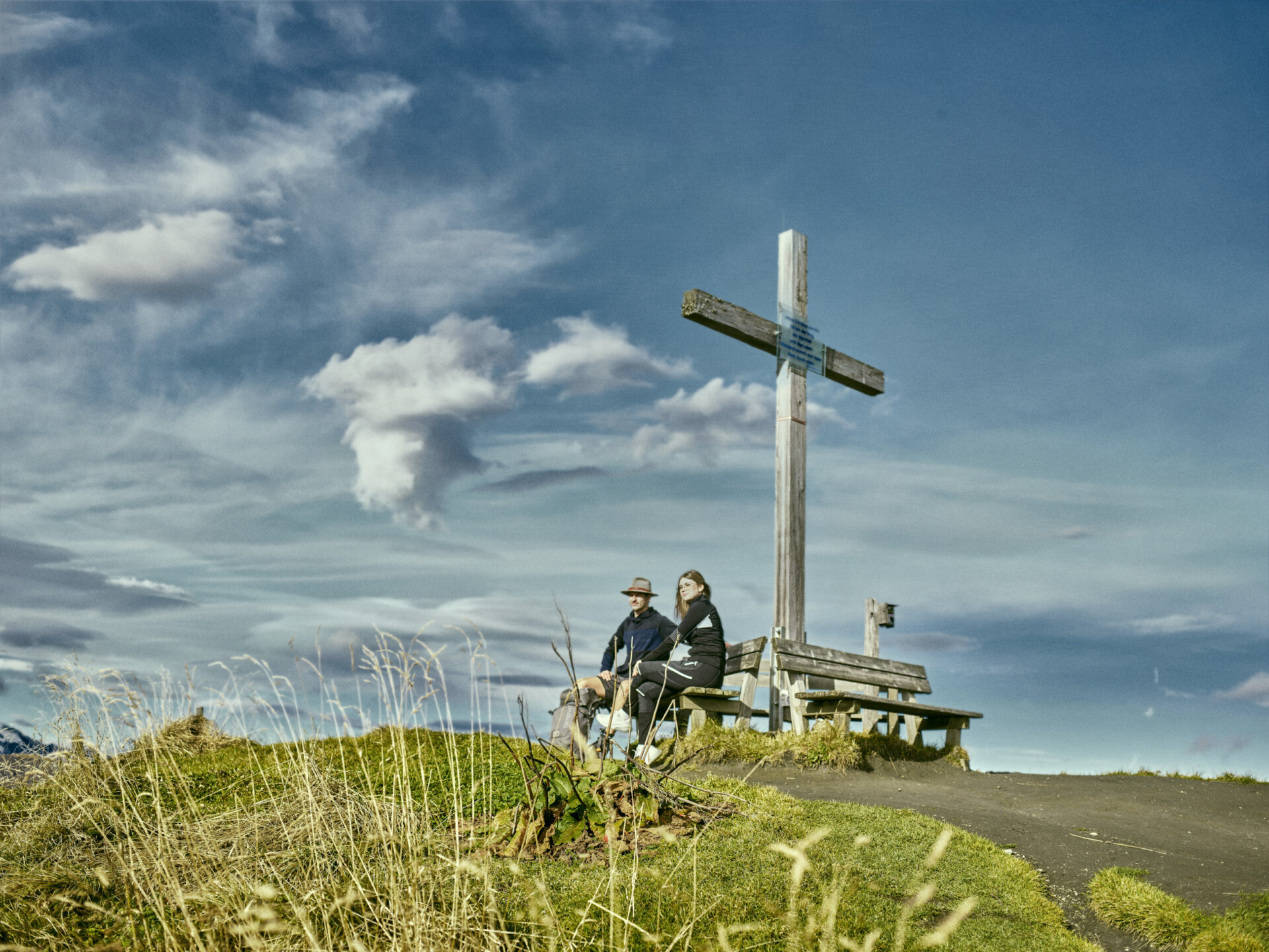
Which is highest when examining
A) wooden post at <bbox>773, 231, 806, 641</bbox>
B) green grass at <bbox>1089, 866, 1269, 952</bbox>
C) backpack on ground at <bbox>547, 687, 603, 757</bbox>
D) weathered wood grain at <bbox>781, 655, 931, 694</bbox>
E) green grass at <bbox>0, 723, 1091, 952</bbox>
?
wooden post at <bbox>773, 231, 806, 641</bbox>

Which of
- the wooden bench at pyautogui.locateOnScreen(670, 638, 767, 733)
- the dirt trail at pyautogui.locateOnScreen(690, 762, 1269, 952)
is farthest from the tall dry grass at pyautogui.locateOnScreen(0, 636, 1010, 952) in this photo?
the wooden bench at pyautogui.locateOnScreen(670, 638, 767, 733)

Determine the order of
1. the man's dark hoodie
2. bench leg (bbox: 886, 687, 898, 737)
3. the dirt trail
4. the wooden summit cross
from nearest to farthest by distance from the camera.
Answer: the dirt trail
the man's dark hoodie
the wooden summit cross
bench leg (bbox: 886, 687, 898, 737)

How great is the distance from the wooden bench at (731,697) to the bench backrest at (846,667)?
34cm

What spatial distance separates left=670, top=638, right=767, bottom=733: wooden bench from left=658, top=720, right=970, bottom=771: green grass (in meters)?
0.21

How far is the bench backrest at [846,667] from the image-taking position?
9797 mm

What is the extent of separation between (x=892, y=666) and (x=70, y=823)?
27.5ft

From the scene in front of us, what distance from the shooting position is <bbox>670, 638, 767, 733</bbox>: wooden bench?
9.44m

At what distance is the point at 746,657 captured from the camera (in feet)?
33.3

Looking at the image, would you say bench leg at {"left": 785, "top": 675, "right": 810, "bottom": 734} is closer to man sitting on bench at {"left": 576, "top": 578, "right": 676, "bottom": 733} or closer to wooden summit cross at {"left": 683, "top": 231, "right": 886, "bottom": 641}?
wooden summit cross at {"left": 683, "top": 231, "right": 886, "bottom": 641}

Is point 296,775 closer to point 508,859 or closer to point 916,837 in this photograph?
point 508,859

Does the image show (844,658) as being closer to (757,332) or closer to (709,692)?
(709,692)

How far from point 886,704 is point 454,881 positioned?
304 inches

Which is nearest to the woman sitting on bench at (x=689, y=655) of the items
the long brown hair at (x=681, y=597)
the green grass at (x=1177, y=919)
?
the long brown hair at (x=681, y=597)

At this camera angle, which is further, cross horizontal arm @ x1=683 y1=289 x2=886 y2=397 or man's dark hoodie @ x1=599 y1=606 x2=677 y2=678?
cross horizontal arm @ x1=683 y1=289 x2=886 y2=397
